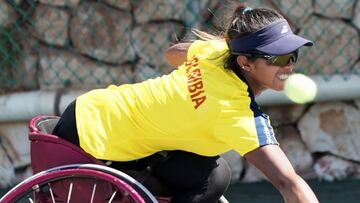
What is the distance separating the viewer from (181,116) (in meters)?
3.13

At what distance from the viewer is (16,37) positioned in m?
5.38

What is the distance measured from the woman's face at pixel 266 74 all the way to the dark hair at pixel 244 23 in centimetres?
7

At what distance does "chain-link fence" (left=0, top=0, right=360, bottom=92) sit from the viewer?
5141 mm

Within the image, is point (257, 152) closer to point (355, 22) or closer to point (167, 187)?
point (167, 187)

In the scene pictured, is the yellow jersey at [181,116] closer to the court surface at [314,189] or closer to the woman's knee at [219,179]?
the woman's knee at [219,179]

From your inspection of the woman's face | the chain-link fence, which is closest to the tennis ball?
the woman's face

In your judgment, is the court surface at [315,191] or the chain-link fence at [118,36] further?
the chain-link fence at [118,36]

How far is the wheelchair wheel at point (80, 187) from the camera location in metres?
3.11

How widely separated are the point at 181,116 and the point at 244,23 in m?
0.43

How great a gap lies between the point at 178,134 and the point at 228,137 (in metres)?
0.24

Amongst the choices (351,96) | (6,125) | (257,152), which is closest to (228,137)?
(257,152)

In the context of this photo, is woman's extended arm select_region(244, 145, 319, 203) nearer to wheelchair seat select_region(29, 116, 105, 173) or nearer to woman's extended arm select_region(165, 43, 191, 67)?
wheelchair seat select_region(29, 116, 105, 173)

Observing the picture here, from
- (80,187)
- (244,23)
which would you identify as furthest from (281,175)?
(80,187)

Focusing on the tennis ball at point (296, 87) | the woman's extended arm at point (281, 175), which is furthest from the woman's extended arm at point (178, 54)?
the woman's extended arm at point (281, 175)
